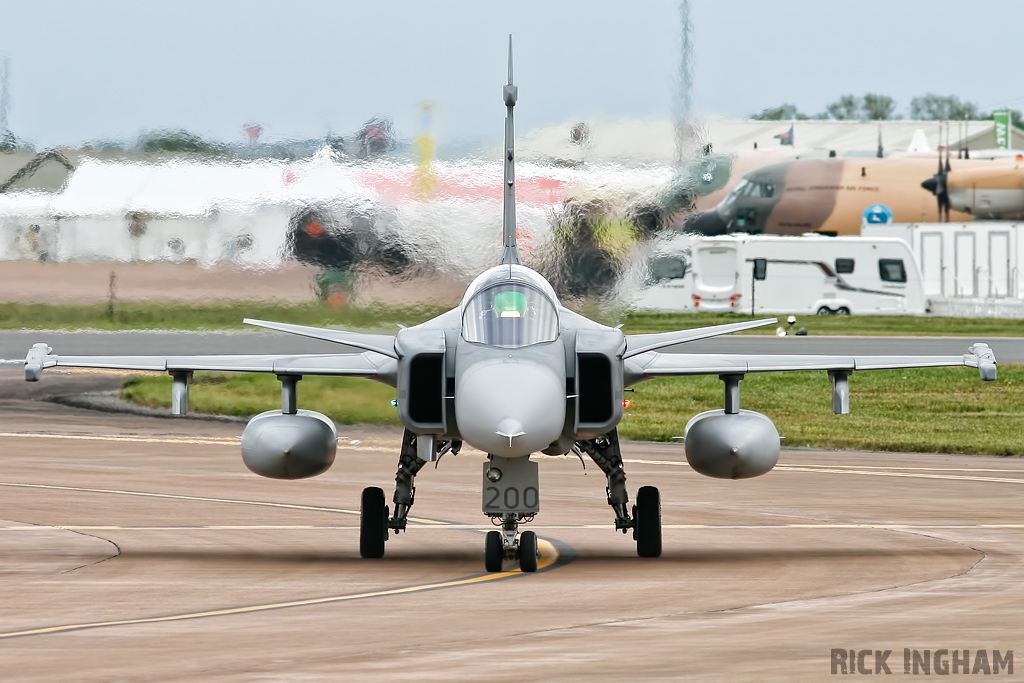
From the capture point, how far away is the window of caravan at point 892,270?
60.5m

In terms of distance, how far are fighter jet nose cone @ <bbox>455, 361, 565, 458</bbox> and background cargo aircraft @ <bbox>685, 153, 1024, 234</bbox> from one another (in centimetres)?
5053

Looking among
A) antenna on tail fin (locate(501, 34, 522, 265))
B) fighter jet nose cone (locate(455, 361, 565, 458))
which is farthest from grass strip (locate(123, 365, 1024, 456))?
fighter jet nose cone (locate(455, 361, 565, 458))

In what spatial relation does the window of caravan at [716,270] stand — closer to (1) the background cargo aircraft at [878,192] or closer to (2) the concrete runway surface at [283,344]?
(1) the background cargo aircraft at [878,192]

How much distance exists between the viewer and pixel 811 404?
122 ft

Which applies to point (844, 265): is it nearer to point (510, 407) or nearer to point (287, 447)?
point (287, 447)

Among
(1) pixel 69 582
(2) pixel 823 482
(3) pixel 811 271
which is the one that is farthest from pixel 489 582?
(3) pixel 811 271

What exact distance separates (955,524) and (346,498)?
892 centimetres

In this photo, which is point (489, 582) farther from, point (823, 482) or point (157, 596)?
point (823, 482)

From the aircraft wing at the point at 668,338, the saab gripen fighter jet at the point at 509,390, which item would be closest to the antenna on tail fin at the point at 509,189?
the saab gripen fighter jet at the point at 509,390

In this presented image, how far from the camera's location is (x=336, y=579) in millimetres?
14867

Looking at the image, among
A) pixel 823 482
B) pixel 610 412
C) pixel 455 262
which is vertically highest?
pixel 455 262

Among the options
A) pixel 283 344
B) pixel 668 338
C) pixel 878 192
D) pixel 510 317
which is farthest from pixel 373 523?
pixel 878 192

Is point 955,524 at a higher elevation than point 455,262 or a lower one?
lower

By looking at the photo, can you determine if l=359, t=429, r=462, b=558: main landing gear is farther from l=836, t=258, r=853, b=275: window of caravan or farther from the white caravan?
l=836, t=258, r=853, b=275: window of caravan
